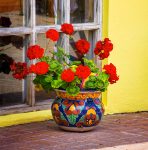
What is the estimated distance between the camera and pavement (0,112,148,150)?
21.5ft

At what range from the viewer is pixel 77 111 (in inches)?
269

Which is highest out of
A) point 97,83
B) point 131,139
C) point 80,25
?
point 80,25

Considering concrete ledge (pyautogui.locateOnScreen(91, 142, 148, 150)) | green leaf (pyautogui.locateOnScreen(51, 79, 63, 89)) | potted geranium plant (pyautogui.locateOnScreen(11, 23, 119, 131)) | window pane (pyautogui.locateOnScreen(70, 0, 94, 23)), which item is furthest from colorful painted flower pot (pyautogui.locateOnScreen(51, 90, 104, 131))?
window pane (pyautogui.locateOnScreen(70, 0, 94, 23))

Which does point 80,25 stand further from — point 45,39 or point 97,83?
point 97,83

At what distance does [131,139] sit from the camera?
22.4 feet

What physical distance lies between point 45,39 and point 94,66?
700mm

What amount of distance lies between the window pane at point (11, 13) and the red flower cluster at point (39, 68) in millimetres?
648

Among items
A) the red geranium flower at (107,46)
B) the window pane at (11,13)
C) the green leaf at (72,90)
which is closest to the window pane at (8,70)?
the window pane at (11,13)

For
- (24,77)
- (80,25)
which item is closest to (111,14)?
(80,25)

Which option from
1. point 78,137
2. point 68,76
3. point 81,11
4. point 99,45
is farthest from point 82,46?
point 78,137

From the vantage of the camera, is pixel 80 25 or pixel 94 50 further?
pixel 80 25

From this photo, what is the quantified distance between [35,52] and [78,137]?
0.96 m

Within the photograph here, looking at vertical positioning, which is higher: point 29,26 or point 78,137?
point 29,26

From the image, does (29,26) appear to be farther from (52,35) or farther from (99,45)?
(99,45)
